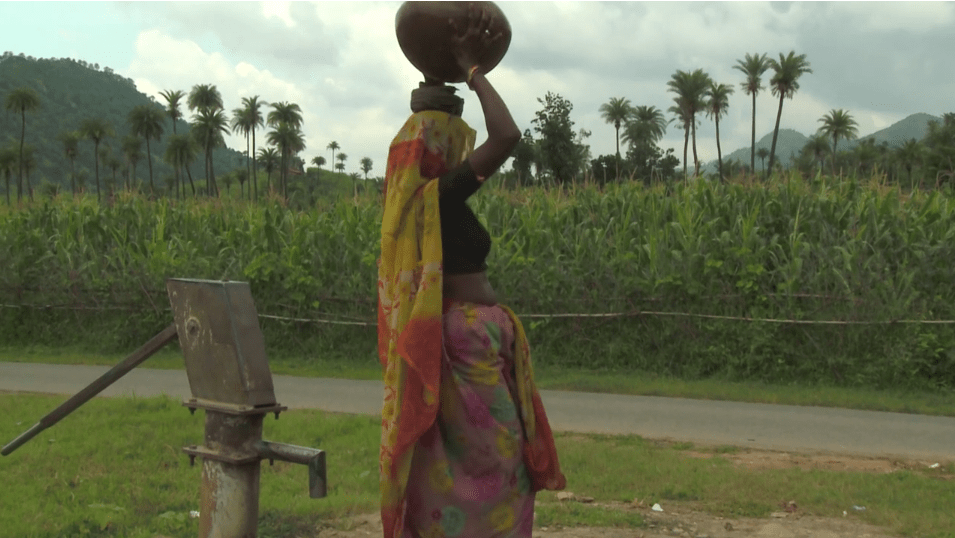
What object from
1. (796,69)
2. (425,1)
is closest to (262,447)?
(425,1)

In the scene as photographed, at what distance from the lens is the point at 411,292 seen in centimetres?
288

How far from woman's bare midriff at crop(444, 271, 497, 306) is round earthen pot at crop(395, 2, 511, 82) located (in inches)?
26.1

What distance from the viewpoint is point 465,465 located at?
289 cm

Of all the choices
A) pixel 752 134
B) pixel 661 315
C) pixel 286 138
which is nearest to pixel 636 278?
pixel 661 315

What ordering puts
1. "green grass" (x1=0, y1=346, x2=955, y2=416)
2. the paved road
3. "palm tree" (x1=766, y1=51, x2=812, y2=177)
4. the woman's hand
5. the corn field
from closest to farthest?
the woman's hand → the paved road → "green grass" (x1=0, y1=346, x2=955, y2=416) → the corn field → "palm tree" (x1=766, y1=51, x2=812, y2=177)

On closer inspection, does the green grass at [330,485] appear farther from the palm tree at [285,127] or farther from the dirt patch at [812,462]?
the palm tree at [285,127]

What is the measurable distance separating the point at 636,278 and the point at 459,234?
316 inches

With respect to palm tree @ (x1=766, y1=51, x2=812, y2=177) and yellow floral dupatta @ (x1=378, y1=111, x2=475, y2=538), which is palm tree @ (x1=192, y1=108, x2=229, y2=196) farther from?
yellow floral dupatta @ (x1=378, y1=111, x2=475, y2=538)

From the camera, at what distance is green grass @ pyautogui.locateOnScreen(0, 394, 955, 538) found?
4.85 metres

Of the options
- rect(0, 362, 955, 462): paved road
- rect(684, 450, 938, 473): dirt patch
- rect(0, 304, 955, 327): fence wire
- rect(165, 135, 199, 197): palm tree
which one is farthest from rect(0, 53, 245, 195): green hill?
rect(684, 450, 938, 473): dirt patch

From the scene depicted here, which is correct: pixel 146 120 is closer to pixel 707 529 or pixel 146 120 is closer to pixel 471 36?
pixel 707 529

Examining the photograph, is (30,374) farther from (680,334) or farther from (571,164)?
(571,164)

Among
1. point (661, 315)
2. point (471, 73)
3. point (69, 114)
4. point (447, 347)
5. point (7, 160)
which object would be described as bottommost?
point (661, 315)

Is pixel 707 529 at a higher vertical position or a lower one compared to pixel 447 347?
lower
